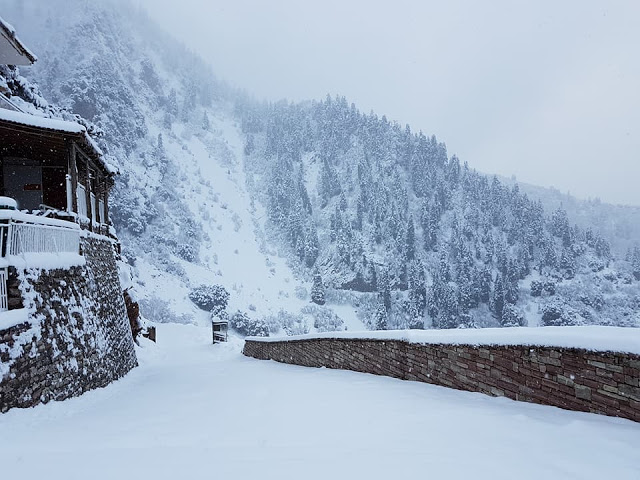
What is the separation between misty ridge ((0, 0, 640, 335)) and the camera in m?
65.1

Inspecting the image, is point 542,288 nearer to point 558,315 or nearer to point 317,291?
point 558,315

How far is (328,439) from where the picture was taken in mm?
3717

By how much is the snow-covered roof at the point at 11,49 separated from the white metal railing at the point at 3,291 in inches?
450

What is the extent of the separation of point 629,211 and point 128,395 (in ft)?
727

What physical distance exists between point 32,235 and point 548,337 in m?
9.16

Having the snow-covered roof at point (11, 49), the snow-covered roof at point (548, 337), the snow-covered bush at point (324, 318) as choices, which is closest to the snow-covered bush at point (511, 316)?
the snow-covered bush at point (324, 318)

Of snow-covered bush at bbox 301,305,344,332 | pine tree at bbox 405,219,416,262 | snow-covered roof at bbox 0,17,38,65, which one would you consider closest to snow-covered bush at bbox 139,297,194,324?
snow-covered bush at bbox 301,305,344,332

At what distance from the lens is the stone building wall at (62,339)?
228 inches

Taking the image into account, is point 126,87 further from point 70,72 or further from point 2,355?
point 2,355

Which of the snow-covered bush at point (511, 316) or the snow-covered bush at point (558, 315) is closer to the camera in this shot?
the snow-covered bush at point (558, 315)

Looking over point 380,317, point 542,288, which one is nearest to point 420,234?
point 542,288

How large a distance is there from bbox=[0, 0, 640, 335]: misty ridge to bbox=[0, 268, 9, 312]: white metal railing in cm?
4280

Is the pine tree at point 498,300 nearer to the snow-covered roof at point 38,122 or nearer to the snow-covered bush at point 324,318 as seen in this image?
the snow-covered bush at point 324,318

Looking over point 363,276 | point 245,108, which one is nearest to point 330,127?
point 245,108
